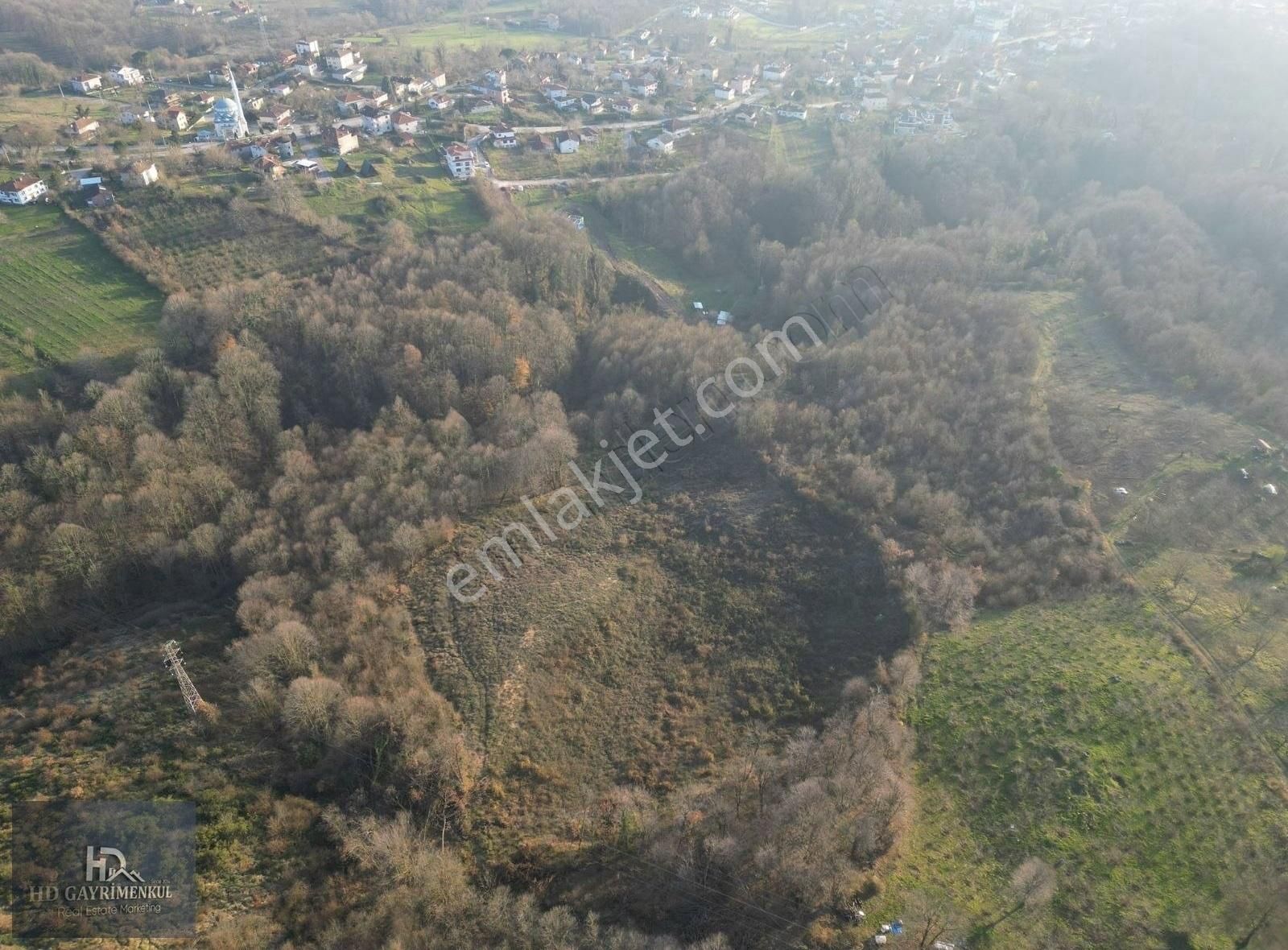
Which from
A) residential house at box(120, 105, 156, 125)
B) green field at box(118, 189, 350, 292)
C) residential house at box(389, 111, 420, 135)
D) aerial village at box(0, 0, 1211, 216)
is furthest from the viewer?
residential house at box(389, 111, 420, 135)

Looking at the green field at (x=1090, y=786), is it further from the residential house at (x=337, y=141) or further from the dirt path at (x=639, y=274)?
the residential house at (x=337, y=141)

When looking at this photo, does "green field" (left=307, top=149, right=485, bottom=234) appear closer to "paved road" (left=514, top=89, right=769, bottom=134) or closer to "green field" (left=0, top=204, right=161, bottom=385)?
"green field" (left=0, top=204, right=161, bottom=385)

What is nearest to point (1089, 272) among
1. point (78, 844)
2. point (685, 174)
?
point (685, 174)

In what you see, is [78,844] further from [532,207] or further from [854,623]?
[532,207]

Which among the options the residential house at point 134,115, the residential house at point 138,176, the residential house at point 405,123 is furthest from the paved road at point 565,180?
the residential house at point 134,115

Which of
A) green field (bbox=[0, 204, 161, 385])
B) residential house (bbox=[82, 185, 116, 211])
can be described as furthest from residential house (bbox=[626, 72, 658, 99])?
green field (bbox=[0, 204, 161, 385])

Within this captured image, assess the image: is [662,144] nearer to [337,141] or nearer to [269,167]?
[337,141]

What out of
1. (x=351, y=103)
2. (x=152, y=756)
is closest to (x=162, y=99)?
(x=351, y=103)
